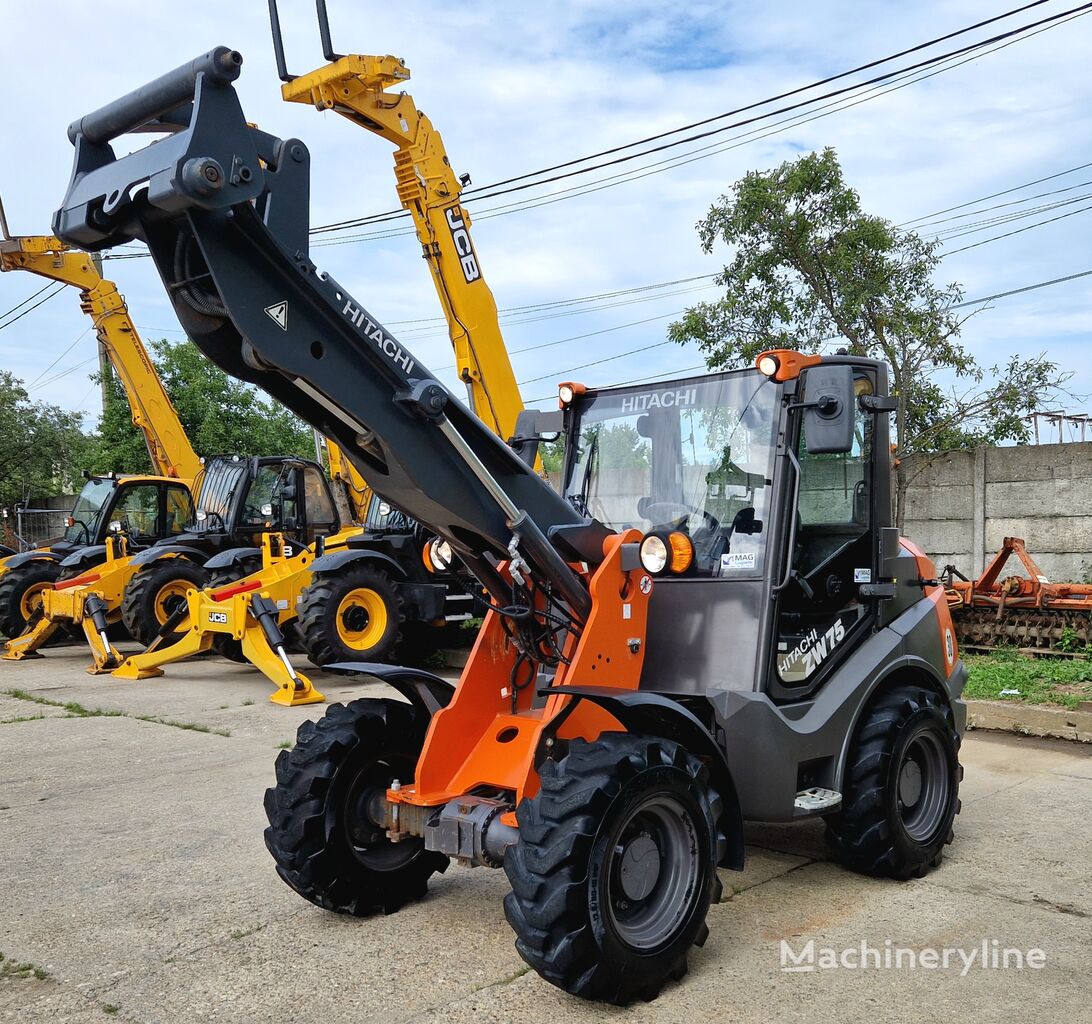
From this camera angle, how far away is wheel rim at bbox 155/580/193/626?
510 inches

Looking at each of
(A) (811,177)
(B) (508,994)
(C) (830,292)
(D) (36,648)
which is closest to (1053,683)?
(C) (830,292)

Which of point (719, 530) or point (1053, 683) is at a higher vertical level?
point (719, 530)

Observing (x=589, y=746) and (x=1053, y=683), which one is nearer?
(x=589, y=746)

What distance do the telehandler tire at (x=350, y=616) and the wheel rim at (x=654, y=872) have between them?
7348 mm

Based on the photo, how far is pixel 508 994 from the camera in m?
3.69

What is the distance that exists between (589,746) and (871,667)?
178cm

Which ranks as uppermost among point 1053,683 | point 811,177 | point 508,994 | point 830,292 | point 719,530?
point 811,177

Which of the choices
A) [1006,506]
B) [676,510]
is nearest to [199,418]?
[1006,506]

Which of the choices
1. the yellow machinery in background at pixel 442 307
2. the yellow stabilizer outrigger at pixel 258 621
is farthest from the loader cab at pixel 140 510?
the yellow machinery in background at pixel 442 307

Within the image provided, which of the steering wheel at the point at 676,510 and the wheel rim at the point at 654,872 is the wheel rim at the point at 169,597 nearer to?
the steering wheel at the point at 676,510

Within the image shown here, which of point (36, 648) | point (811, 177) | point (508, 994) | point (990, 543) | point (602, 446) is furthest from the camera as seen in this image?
point (36, 648)

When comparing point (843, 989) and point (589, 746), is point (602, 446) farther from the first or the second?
point (843, 989)

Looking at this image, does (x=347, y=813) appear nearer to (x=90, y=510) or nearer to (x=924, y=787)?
(x=924, y=787)

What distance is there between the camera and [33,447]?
32.8 m
